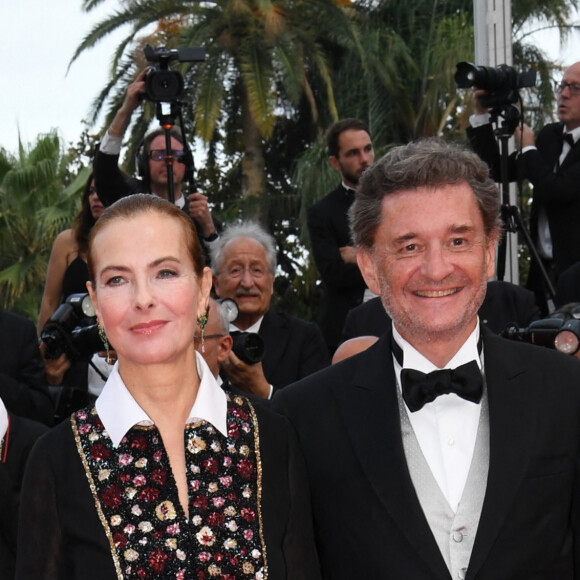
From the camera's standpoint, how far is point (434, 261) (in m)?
2.55

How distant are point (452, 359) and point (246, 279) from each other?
2591 mm

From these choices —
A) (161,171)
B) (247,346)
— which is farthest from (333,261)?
(247,346)

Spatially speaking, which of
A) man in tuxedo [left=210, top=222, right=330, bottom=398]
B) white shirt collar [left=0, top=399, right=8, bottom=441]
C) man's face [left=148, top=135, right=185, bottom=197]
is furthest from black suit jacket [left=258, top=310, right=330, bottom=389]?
white shirt collar [left=0, top=399, right=8, bottom=441]

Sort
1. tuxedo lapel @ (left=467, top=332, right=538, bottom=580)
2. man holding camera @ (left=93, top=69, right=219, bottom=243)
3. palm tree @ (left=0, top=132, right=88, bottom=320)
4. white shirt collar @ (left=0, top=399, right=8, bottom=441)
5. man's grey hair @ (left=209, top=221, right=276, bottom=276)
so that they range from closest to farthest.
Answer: tuxedo lapel @ (left=467, top=332, right=538, bottom=580)
white shirt collar @ (left=0, top=399, right=8, bottom=441)
man's grey hair @ (left=209, top=221, right=276, bottom=276)
man holding camera @ (left=93, top=69, right=219, bottom=243)
palm tree @ (left=0, top=132, right=88, bottom=320)

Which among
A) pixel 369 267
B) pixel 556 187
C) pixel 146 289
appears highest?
pixel 556 187

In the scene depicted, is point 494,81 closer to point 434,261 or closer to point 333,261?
point 333,261

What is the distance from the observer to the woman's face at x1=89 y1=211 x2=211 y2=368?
2348mm

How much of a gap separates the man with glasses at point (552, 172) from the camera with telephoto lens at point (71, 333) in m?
2.46

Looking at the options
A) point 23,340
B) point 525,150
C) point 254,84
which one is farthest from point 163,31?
point 23,340

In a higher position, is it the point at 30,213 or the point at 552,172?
the point at 30,213

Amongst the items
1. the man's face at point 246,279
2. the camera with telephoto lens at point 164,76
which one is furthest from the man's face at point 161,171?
the man's face at point 246,279

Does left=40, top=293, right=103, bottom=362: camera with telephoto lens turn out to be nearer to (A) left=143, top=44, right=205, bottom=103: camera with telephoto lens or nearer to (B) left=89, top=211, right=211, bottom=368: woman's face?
(A) left=143, top=44, right=205, bottom=103: camera with telephoto lens

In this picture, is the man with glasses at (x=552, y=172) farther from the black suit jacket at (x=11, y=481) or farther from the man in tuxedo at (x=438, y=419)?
the black suit jacket at (x=11, y=481)

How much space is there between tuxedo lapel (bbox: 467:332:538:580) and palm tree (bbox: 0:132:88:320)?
→ 15.2m
